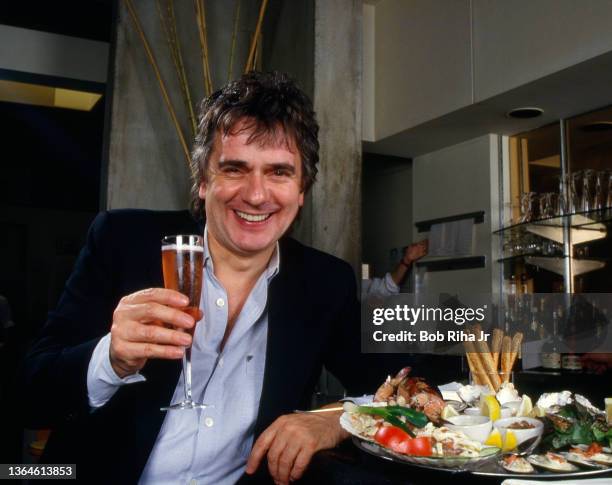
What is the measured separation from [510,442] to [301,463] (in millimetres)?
311

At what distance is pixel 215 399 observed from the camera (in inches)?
49.3

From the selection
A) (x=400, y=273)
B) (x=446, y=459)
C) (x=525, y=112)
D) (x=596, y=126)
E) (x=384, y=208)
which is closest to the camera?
(x=446, y=459)

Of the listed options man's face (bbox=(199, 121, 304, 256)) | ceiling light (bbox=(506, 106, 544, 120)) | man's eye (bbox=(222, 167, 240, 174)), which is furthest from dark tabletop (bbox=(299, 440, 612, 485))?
ceiling light (bbox=(506, 106, 544, 120))

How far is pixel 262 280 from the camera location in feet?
4.66

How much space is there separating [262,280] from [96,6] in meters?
3.31

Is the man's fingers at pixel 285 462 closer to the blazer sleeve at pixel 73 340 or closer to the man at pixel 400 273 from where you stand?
the blazer sleeve at pixel 73 340

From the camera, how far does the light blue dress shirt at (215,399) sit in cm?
120

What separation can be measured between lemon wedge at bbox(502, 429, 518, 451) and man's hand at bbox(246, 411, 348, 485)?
275 millimetres

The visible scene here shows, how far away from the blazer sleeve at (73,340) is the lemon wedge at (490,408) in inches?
26.4

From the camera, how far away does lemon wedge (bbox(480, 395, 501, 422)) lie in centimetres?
94

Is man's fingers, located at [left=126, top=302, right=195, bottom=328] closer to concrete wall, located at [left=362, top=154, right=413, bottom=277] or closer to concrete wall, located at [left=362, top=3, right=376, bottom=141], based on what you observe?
concrete wall, located at [left=362, top=3, right=376, bottom=141]

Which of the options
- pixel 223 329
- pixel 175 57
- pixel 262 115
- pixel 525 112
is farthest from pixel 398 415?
pixel 525 112

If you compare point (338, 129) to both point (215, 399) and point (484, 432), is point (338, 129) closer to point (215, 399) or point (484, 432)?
point (215, 399)

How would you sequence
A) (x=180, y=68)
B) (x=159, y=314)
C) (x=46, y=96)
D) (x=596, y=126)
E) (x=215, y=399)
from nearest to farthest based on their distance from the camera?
(x=159, y=314) → (x=215, y=399) → (x=180, y=68) → (x=596, y=126) → (x=46, y=96)
